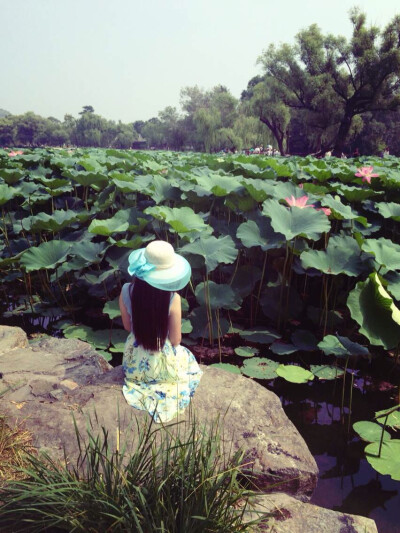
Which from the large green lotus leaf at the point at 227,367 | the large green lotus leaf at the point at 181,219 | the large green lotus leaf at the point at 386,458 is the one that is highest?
the large green lotus leaf at the point at 181,219

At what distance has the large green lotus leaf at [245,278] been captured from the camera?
3.45 metres

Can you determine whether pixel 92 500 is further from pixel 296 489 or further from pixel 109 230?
pixel 109 230

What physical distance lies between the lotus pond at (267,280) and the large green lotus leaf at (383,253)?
0.01m

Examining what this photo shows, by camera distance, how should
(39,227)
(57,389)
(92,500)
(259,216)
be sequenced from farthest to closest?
(39,227), (259,216), (57,389), (92,500)

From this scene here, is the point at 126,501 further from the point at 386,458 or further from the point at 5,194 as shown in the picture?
the point at 5,194

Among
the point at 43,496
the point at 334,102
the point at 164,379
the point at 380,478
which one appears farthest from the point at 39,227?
the point at 334,102

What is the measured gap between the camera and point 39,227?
12.1 feet

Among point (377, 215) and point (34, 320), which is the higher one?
point (377, 215)

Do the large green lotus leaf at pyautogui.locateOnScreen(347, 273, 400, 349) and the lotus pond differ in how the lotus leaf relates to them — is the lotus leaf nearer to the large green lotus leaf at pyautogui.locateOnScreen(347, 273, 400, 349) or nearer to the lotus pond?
the lotus pond

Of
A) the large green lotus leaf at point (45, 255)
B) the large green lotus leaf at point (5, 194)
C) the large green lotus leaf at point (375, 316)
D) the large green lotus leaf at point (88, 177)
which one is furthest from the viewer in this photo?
the large green lotus leaf at point (88, 177)

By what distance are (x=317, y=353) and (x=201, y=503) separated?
2.14 meters

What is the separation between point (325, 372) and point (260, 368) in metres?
0.43

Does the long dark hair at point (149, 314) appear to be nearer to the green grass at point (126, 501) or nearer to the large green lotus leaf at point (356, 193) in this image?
the green grass at point (126, 501)

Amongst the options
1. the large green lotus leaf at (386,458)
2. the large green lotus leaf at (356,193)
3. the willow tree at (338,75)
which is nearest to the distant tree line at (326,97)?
the willow tree at (338,75)
